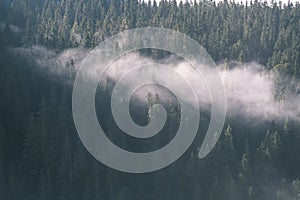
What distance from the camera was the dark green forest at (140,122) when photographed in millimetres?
66000

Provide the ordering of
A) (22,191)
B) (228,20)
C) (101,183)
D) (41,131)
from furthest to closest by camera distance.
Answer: (228,20) → (41,131) → (101,183) → (22,191)

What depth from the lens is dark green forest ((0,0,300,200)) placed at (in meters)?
66.0

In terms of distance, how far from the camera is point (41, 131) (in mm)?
70688

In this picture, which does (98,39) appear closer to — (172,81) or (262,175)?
(172,81)

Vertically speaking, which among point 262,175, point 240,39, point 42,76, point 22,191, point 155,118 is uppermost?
point 240,39

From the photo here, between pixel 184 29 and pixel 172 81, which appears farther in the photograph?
pixel 184 29

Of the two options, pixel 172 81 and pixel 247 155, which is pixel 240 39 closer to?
pixel 172 81

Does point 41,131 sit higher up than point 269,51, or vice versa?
point 269,51

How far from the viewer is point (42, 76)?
88.0 meters

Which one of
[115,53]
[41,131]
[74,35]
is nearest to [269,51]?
[115,53]

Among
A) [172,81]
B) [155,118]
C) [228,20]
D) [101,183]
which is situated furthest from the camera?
[228,20]

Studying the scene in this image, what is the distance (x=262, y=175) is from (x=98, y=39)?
151 ft

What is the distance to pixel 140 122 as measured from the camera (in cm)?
8150

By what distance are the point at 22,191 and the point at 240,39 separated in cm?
6199
